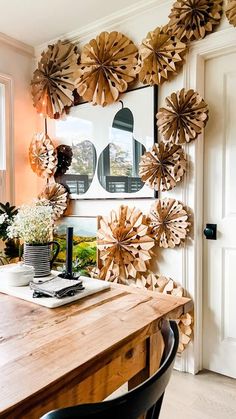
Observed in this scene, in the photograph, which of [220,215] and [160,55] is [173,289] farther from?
[160,55]

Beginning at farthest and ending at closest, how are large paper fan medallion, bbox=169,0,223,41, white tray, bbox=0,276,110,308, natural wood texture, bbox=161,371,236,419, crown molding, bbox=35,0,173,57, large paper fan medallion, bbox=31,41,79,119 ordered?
large paper fan medallion, bbox=31,41,79,119 → crown molding, bbox=35,0,173,57 → large paper fan medallion, bbox=169,0,223,41 → natural wood texture, bbox=161,371,236,419 → white tray, bbox=0,276,110,308

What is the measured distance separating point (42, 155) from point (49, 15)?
1.10 metres

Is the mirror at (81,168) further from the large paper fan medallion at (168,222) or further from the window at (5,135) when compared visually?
the large paper fan medallion at (168,222)

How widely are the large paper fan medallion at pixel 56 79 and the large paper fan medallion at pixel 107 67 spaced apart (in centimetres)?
15

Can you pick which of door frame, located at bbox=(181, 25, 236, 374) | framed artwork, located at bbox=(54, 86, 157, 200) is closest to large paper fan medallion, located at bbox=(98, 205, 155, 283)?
framed artwork, located at bbox=(54, 86, 157, 200)

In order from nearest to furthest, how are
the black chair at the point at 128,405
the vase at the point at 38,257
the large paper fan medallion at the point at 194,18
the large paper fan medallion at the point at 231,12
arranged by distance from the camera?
the black chair at the point at 128,405 → the vase at the point at 38,257 → the large paper fan medallion at the point at 231,12 → the large paper fan medallion at the point at 194,18

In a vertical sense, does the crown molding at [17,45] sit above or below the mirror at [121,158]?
above

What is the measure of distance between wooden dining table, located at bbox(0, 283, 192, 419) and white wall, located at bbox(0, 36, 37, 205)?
180 cm

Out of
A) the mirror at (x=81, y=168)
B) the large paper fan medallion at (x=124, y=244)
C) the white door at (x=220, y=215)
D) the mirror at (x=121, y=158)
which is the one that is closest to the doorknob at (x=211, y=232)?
the white door at (x=220, y=215)

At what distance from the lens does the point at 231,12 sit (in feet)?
6.11

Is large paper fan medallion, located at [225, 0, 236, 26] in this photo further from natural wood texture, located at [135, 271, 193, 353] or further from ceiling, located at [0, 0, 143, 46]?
natural wood texture, located at [135, 271, 193, 353]

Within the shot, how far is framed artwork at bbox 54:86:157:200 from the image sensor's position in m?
2.31

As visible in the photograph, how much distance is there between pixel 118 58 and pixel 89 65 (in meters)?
0.25

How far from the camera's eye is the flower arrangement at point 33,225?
4.88 ft
